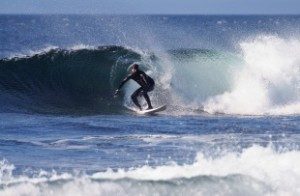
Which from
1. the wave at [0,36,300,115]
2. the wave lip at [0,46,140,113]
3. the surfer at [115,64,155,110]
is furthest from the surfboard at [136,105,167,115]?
the wave lip at [0,46,140,113]

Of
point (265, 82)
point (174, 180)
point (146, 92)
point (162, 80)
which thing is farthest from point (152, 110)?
point (174, 180)

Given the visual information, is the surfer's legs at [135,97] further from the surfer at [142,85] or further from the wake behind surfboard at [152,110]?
the wake behind surfboard at [152,110]

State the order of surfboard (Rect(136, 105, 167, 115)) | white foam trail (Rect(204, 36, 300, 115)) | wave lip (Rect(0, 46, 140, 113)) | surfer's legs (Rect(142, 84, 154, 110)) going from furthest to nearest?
white foam trail (Rect(204, 36, 300, 115))
wave lip (Rect(0, 46, 140, 113))
surfer's legs (Rect(142, 84, 154, 110))
surfboard (Rect(136, 105, 167, 115))

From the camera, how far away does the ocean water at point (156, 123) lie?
1259cm

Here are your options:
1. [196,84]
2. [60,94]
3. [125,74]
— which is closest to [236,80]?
[196,84]

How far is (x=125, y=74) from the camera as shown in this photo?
2489 centimetres

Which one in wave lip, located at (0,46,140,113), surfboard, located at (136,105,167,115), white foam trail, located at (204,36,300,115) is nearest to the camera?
surfboard, located at (136,105,167,115)

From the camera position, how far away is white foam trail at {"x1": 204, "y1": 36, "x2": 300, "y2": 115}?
2352cm

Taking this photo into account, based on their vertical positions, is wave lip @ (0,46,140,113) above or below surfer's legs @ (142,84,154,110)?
above

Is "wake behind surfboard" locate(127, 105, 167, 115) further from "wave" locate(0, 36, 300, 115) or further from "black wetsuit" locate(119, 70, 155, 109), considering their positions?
"wave" locate(0, 36, 300, 115)

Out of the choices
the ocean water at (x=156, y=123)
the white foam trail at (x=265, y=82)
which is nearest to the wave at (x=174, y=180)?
the ocean water at (x=156, y=123)

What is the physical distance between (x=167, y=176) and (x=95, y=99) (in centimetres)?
1130

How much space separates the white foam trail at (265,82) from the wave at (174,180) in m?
9.41

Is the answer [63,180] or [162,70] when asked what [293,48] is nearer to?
[162,70]
